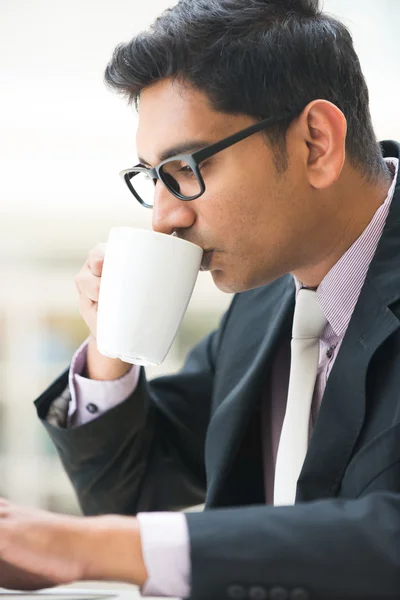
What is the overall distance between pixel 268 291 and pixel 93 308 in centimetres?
35

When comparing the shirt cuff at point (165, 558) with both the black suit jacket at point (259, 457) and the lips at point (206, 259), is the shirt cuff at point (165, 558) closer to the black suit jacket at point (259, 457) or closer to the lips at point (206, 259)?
the black suit jacket at point (259, 457)

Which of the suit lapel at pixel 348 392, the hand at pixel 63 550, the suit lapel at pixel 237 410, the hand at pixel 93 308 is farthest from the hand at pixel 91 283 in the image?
the hand at pixel 63 550

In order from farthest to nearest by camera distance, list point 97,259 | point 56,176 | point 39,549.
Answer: point 56,176 → point 97,259 → point 39,549

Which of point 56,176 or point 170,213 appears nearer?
point 170,213

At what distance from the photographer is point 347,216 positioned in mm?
1221

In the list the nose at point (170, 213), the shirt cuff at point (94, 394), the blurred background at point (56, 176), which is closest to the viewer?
the nose at point (170, 213)

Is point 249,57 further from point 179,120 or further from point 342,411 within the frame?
point 342,411

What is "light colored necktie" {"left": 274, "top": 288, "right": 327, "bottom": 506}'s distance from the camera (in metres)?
1.12

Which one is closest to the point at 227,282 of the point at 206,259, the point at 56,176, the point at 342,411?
the point at 206,259

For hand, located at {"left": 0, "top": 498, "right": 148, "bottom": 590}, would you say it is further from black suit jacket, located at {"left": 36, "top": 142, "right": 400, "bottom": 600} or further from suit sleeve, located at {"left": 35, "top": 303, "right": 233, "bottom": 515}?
suit sleeve, located at {"left": 35, "top": 303, "right": 233, "bottom": 515}

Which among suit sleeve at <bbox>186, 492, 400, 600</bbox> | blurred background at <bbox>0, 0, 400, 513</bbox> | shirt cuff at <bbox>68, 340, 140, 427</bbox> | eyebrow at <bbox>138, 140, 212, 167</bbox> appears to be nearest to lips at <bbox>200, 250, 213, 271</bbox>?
eyebrow at <bbox>138, 140, 212, 167</bbox>

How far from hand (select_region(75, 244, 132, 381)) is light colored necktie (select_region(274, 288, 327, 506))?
310 millimetres

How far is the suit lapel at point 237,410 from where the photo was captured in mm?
1279

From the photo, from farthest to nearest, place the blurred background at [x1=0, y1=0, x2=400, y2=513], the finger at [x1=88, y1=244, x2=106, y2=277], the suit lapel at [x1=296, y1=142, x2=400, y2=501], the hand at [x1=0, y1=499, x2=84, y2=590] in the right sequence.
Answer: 1. the blurred background at [x1=0, y1=0, x2=400, y2=513]
2. the finger at [x1=88, y1=244, x2=106, y2=277]
3. the suit lapel at [x1=296, y1=142, x2=400, y2=501]
4. the hand at [x1=0, y1=499, x2=84, y2=590]
